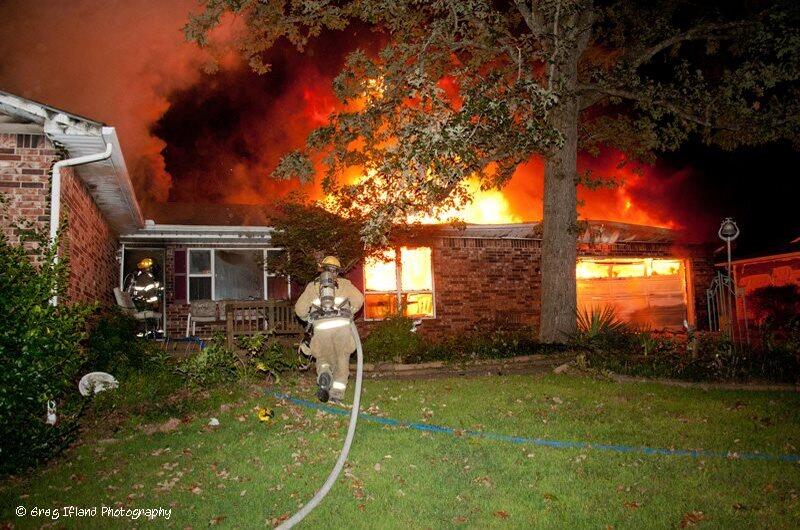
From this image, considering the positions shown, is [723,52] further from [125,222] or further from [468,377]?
[125,222]

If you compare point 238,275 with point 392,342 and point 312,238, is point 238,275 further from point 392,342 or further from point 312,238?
point 392,342

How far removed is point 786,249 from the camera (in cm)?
1617

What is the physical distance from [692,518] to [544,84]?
790cm

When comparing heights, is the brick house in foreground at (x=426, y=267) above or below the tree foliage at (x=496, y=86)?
below

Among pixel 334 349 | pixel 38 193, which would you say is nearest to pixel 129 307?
pixel 38 193

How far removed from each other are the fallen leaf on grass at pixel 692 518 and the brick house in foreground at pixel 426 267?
816cm

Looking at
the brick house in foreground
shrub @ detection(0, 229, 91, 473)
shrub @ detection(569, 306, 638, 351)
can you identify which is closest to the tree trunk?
shrub @ detection(569, 306, 638, 351)

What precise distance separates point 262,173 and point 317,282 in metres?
27.4

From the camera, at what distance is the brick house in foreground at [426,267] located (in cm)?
1233

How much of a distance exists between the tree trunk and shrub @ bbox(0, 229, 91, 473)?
27.5ft

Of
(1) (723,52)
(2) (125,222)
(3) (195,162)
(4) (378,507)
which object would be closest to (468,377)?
(4) (378,507)

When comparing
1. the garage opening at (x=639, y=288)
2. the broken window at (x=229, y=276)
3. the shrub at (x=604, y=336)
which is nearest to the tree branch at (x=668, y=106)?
the shrub at (x=604, y=336)

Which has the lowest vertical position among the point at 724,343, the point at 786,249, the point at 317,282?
the point at 724,343

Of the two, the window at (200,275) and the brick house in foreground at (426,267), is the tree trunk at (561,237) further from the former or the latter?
the window at (200,275)
